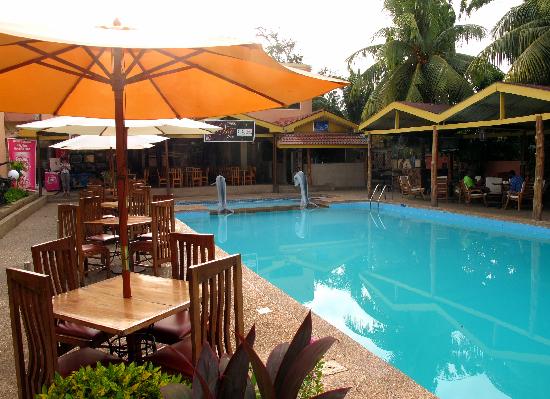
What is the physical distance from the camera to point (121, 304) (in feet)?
8.80

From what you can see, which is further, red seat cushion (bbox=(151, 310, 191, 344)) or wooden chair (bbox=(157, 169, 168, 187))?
wooden chair (bbox=(157, 169, 168, 187))

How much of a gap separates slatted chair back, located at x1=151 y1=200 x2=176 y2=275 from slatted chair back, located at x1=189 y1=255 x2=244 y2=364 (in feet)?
9.47

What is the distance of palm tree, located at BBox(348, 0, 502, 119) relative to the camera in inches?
728

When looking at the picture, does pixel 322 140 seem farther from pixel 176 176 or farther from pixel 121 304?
pixel 121 304

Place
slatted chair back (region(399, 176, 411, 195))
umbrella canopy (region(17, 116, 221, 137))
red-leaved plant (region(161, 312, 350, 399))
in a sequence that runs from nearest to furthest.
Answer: red-leaved plant (region(161, 312, 350, 399))
umbrella canopy (region(17, 116, 221, 137))
slatted chair back (region(399, 176, 411, 195))

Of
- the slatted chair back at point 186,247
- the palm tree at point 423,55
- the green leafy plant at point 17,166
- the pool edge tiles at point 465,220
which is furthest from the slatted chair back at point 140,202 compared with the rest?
the palm tree at point 423,55

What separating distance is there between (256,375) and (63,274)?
2.13 metres

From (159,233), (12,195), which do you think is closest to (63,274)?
(159,233)

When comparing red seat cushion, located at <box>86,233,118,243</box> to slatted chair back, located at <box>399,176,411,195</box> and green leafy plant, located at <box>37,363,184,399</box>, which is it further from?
slatted chair back, located at <box>399,176,411,195</box>

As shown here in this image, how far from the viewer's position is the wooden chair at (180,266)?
116 inches

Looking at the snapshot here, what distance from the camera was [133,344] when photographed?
2795mm

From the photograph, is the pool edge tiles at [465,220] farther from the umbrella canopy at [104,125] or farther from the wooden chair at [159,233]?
the wooden chair at [159,233]

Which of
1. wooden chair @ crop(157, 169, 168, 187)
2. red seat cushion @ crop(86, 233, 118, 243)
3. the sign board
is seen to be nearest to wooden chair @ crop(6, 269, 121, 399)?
red seat cushion @ crop(86, 233, 118, 243)

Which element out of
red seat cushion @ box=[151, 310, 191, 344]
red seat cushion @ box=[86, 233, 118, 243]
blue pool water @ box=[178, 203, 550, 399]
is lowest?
blue pool water @ box=[178, 203, 550, 399]
